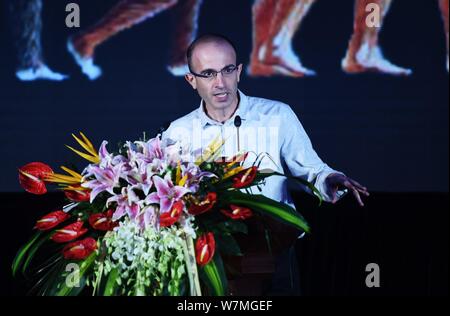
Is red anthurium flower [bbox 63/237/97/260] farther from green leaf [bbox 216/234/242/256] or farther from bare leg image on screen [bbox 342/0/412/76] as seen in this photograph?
bare leg image on screen [bbox 342/0/412/76]

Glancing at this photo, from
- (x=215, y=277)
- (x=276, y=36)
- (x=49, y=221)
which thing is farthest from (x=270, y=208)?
(x=276, y=36)

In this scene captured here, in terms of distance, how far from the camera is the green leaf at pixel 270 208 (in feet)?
5.53

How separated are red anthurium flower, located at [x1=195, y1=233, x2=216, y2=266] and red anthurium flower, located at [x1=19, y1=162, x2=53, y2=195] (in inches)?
16.9

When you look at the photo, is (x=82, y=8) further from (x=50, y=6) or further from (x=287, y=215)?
(x=287, y=215)

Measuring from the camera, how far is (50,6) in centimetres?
400

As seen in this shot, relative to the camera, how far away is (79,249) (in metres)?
1.70

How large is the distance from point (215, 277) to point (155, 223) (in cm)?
18

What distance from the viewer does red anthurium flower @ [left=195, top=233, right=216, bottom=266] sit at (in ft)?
5.41

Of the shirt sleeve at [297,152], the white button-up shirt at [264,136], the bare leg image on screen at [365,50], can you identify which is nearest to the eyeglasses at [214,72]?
the white button-up shirt at [264,136]

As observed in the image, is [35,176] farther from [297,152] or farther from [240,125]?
[297,152]

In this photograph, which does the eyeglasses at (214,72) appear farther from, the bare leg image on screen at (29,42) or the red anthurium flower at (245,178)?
the bare leg image on screen at (29,42)

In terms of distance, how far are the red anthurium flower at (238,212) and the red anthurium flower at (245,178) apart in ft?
0.22
